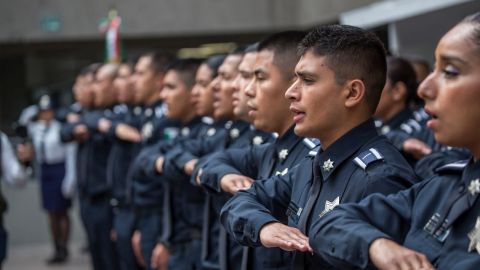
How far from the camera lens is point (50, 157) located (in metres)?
10.8

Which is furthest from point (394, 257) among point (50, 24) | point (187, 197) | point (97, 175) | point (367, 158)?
point (50, 24)

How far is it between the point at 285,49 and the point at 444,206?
6.47ft

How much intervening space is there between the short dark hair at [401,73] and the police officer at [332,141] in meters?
2.56

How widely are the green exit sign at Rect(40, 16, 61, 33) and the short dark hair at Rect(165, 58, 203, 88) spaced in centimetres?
811

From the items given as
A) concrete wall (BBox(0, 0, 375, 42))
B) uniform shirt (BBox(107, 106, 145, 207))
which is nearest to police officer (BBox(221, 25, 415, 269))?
uniform shirt (BBox(107, 106, 145, 207))

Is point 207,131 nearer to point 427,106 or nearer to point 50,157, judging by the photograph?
point 427,106

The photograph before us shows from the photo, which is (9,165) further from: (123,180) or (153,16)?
(153,16)

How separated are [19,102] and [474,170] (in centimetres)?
1339

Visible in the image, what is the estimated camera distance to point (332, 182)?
3.00m

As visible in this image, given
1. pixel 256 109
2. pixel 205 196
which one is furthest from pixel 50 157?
pixel 256 109

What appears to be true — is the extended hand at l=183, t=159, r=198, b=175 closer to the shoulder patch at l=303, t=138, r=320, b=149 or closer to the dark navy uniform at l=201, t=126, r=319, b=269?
the dark navy uniform at l=201, t=126, r=319, b=269

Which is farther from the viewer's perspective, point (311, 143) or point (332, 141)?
point (311, 143)

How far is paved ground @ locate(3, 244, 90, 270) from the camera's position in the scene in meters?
10.7

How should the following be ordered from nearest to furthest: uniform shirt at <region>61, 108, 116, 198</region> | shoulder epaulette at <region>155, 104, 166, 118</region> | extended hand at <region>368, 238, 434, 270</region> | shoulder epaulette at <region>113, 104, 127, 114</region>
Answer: extended hand at <region>368, 238, 434, 270</region> → shoulder epaulette at <region>155, 104, 166, 118</region> → shoulder epaulette at <region>113, 104, 127, 114</region> → uniform shirt at <region>61, 108, 116, 198</region>
